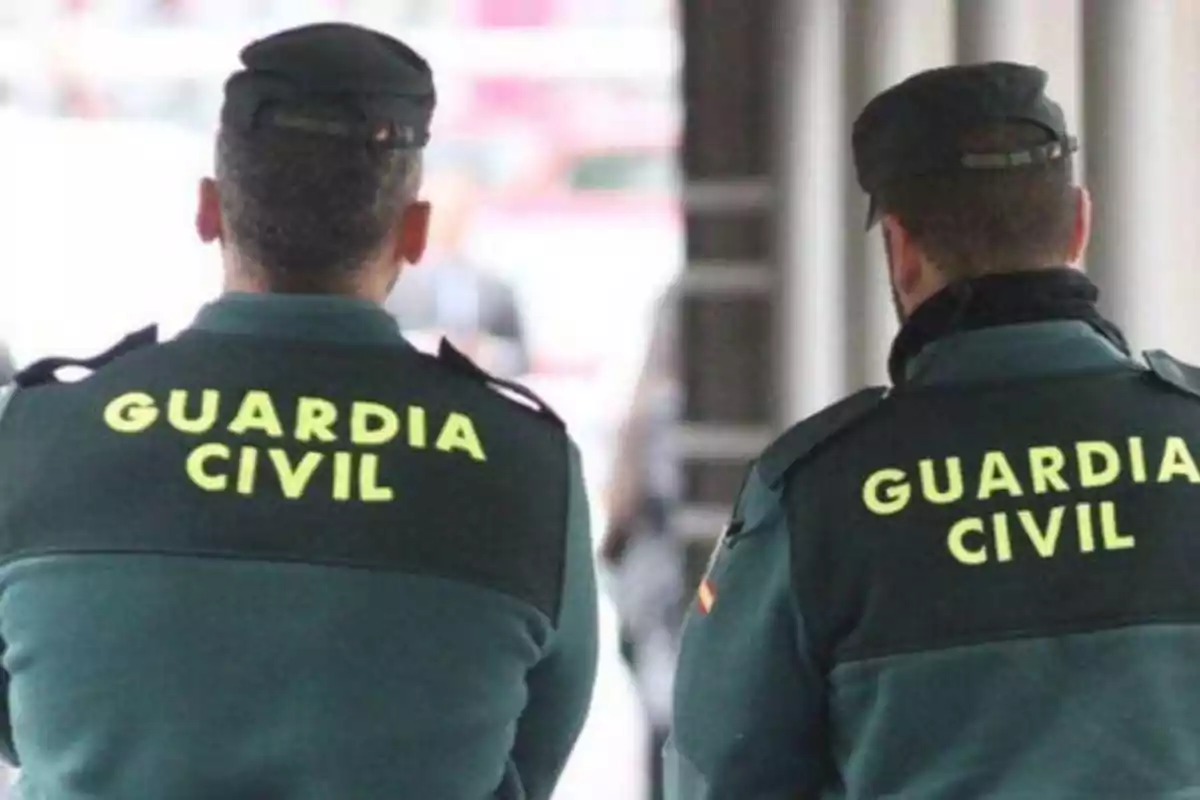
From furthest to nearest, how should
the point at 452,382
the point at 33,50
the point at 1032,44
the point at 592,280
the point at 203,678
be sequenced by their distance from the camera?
the point at 592,280 → the point at 33,50 → the point at 1032,44 → the point at 452,382 → the point at 203,678

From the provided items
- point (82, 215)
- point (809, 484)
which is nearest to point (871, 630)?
point (809, 484)

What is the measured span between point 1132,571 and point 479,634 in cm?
43

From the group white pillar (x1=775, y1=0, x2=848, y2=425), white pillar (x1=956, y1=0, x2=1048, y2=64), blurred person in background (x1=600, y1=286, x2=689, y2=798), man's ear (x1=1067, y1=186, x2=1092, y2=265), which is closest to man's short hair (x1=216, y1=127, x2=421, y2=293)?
man's ear (x1=1067, y1=186, x2=1092, y2=265)

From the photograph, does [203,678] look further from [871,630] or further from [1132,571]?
[1132,571]

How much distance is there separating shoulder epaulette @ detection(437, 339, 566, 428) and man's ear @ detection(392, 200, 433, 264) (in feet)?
0.25

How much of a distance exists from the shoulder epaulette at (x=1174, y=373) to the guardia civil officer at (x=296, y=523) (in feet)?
1.34

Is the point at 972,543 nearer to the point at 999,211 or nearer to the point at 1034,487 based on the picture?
→ the point at 1034,487

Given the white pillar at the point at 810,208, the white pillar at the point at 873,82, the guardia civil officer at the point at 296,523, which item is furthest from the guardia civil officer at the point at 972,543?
the white pillar at the point at 810,208

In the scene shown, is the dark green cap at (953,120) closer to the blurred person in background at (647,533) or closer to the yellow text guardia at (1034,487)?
the yellow text guardia at (1034,487)

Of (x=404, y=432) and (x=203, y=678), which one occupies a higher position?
(x=404, y=432)

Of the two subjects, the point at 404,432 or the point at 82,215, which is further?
the point at 82,215

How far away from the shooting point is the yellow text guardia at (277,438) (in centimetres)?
109

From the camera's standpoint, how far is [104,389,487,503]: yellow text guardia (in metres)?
1.09

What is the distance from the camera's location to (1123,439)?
3.69 ft
